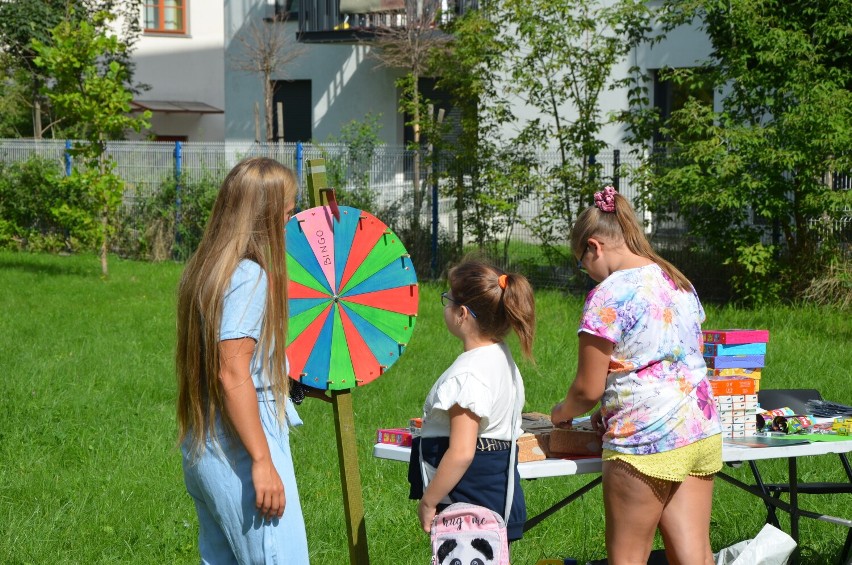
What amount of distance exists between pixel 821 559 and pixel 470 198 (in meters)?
10.8

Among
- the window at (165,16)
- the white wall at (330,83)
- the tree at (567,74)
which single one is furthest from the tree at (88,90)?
the window at (165,16)

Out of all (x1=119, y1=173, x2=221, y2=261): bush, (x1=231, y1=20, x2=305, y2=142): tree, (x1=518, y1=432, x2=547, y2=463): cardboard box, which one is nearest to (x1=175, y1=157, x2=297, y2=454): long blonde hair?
(x1=518, y1=432, x2=547, y2=463): cardboard box

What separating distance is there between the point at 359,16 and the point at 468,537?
2099 cm

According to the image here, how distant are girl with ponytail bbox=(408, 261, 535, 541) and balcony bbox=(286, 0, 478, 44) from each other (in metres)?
18.7

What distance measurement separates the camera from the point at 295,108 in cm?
2625

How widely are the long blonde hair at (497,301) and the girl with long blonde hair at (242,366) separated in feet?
2.13

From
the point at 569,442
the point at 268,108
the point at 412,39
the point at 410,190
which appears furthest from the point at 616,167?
the point at 268,108

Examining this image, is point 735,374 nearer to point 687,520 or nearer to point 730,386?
point 730,386

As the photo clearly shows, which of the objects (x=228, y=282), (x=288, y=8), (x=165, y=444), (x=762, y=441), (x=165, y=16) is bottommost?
(x=165, y=444)

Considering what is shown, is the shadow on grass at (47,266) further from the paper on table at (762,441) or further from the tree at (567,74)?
the paper on table at (762,441)

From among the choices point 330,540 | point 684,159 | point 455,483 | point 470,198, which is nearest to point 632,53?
point 470,198

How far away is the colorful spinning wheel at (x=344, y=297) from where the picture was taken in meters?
3.73

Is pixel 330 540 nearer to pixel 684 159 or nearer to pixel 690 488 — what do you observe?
pixel 690 488

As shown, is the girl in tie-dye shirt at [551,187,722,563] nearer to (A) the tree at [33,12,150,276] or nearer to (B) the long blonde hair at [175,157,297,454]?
(B) the long blonde hair at [175,157,297,454]
